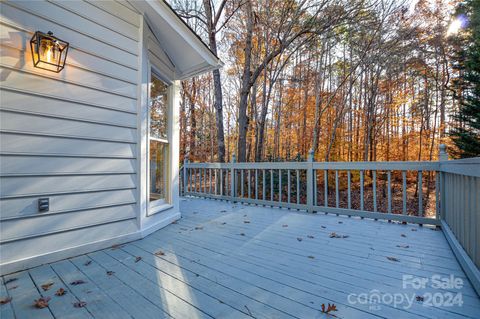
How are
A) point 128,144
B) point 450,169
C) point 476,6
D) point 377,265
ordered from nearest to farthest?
1. point 377,265
2. point 450,169
3. point 128,144
4. point 476,6

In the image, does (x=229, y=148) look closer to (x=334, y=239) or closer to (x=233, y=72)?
(x=233, y=72)

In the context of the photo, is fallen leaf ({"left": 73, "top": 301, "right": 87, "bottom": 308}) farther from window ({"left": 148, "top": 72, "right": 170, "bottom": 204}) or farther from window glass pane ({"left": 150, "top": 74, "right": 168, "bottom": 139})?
window glass pane ({"left": 150, "top": 74, "right": 168, "bottom": 139})

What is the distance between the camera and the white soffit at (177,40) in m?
2.75

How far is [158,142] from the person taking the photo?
332 centimetres

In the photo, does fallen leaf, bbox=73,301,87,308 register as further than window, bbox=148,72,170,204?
No

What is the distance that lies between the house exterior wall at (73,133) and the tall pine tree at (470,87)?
8.78m

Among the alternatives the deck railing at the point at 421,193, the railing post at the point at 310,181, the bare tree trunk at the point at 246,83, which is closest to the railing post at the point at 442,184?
the deck railing at the point at 421,193

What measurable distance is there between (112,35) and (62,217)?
1982mm

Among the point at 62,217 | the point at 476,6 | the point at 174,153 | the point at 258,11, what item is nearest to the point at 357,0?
the point at 258,11

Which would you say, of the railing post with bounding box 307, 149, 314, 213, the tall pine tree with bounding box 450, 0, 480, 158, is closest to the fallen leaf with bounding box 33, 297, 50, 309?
the railing post with bounding box 307, 149, 314, 213

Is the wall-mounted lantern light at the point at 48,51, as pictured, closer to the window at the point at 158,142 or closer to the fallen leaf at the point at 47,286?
the window at the point at 158,142

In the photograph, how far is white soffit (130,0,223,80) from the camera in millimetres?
2748

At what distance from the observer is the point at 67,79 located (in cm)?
223

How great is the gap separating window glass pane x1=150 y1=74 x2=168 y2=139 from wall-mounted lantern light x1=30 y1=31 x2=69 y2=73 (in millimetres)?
1047
